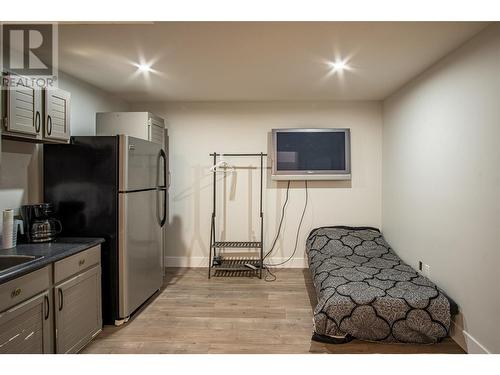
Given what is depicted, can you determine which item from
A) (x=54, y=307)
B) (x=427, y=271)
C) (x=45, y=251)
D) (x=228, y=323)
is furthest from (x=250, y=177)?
(x=54, y=307)

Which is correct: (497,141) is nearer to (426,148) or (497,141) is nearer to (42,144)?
(426,148)

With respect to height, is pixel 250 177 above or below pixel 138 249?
above

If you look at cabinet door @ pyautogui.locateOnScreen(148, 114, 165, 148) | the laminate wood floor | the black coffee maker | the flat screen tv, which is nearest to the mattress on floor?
the laminate wood floor

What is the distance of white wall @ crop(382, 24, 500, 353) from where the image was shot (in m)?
1.76

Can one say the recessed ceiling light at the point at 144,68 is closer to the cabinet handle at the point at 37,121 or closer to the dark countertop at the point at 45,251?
the cabinet handle at the point at 37,121

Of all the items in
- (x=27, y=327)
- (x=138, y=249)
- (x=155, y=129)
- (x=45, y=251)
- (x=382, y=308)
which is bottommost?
(x=382, y=308)

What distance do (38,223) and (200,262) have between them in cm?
217

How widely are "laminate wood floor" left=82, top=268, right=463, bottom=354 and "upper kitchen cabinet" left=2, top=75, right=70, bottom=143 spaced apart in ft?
5.30

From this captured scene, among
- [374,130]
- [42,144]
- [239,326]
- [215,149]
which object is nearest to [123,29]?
[42,144]

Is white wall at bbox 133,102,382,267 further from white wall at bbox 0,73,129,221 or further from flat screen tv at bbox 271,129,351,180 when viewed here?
white wall at bbox 0,73,129,221

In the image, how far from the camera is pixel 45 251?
1.87 metres

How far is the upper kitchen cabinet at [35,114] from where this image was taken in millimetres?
1832

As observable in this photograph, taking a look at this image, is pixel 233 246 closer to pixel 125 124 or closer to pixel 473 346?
pixel 125 124

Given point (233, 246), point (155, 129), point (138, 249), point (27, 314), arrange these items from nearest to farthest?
point (27, 314), point (138, 249), point (155, 129), point (233, 246)
